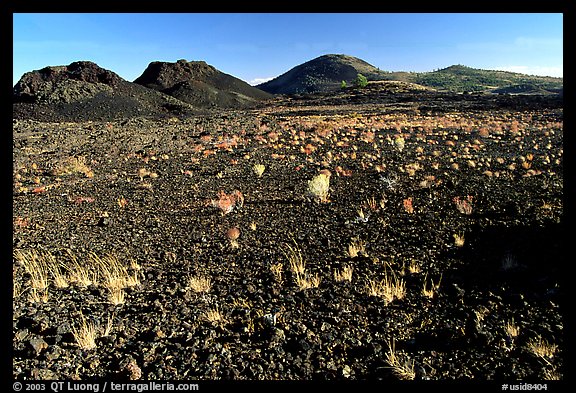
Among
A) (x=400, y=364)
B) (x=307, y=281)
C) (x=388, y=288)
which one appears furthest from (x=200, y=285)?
(x=400, y=364)

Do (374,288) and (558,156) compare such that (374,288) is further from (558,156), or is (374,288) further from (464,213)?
(558,156)

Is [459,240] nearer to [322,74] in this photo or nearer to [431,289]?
[431,289]

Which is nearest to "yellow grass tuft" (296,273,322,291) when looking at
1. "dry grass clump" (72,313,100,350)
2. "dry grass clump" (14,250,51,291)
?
"dry grass clump" (72,313,100,350)

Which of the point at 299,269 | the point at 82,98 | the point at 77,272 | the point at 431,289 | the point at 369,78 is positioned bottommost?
the point at 431,289

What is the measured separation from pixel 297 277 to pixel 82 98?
1763 inches

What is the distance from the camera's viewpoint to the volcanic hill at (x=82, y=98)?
35.5m

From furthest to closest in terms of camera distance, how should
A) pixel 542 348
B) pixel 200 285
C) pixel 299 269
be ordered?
pixel 299 269 → pixel 200 285 → pixel 542 348

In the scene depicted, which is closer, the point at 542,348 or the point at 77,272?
the point at 542,348

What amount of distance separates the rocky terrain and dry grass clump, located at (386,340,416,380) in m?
0.01

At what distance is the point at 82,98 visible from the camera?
1542 inches

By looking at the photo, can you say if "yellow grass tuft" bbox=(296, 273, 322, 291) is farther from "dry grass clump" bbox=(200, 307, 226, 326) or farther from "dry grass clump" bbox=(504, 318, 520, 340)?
"dry grass clump" bbox=(504, 318, 520, 340)

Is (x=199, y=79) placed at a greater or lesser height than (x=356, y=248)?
greater

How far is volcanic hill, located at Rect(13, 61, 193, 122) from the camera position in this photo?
117ft

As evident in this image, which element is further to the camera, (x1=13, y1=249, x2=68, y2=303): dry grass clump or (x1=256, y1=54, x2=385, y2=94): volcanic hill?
(x1=256, y1=54, x2=385, y2=94): volcanic hill
